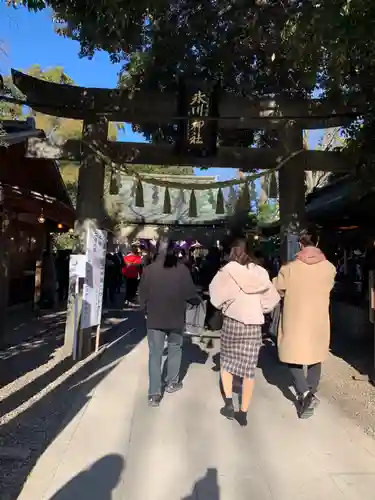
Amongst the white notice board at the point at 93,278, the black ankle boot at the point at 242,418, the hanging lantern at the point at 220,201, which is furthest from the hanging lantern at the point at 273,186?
the black ankle boot at the point at 242,418

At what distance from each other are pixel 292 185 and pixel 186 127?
2005 millimetres

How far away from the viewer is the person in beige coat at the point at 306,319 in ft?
17.8

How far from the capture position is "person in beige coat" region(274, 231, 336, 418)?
5.41m

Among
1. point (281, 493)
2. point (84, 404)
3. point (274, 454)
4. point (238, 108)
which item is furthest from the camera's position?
point (238, 108)

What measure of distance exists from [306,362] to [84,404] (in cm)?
252

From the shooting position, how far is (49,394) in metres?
5.95

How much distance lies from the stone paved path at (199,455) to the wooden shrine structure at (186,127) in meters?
3.63

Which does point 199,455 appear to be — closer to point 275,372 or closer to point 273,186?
point 275,372

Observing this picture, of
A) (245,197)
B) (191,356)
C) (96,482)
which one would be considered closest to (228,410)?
(96,482)

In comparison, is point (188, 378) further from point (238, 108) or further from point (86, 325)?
point (238, 108)

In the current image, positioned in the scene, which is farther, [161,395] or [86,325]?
[86,325]

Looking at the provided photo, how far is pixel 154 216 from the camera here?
19.7 metres

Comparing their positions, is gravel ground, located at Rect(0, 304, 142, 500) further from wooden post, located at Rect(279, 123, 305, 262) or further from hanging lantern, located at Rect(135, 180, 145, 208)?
wooden post, located at Rect(279, 123, 305, 262)

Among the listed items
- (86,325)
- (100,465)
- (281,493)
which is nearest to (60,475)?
(100,465)
